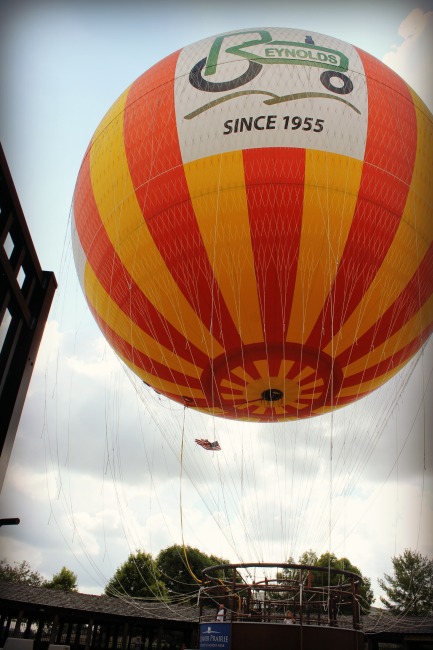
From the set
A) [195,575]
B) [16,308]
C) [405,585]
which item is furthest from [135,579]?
[16,308]

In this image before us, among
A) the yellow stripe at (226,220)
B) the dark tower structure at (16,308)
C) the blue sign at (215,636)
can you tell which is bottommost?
the blue sign at (215,636)

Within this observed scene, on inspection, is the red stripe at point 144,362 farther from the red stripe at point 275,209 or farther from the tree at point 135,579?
the tree at point 135,579

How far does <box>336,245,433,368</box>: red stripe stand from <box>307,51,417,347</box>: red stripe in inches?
27.7

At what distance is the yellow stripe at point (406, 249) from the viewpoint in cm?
759

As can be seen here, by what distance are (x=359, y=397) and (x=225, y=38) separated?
694 cm

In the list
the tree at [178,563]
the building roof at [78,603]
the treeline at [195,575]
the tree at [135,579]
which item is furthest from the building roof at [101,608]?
the tree at [178,563]

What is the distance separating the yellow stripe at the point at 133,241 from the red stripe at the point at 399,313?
2.27m

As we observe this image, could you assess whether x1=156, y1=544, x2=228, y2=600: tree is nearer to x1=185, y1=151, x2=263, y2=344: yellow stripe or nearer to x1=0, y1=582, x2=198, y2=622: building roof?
x1=0, y1=582, x2=198, y2=622: building roof

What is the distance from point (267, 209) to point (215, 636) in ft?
17.8

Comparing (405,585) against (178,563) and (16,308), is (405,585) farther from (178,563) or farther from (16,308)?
(16,308)

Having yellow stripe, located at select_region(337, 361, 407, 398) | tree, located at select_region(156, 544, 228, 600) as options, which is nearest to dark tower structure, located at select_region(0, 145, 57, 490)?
yellow stripe, located at select_region(337, 361, 407, 398)

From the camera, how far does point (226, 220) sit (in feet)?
24.1

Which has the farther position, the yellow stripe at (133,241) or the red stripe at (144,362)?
the red stripe at (144,362)

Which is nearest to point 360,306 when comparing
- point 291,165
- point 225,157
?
point 291,165
